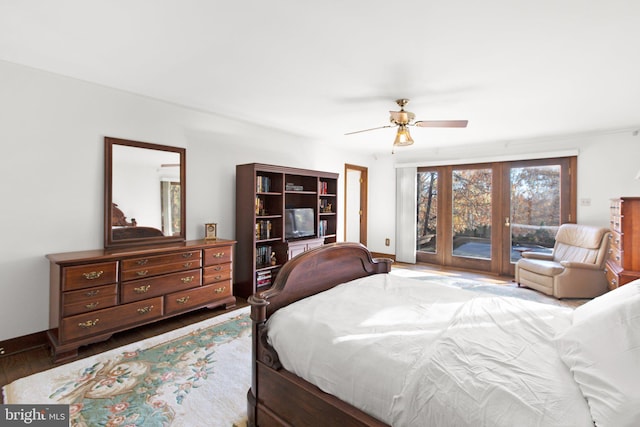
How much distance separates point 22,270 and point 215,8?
2758 millimetres

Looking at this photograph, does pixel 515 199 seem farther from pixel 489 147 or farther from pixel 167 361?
pixel 167 361

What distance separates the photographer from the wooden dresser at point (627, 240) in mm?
3574

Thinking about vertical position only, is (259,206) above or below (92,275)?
above

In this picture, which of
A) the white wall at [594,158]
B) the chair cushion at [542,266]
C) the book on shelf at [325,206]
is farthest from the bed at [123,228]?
the white wall at [594,158]

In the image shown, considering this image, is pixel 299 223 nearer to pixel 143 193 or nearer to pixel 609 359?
pixel 143 193

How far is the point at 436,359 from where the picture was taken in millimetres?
1235

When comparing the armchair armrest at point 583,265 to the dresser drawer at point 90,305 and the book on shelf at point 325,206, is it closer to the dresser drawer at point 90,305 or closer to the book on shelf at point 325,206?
the book on shelf at point 325,206

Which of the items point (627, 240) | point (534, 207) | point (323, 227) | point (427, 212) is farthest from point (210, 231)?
point (534, 207)

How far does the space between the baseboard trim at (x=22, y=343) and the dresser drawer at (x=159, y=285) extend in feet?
2.55

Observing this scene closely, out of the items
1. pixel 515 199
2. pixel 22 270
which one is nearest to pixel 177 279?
pixel 22 270

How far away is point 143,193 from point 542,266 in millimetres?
5242

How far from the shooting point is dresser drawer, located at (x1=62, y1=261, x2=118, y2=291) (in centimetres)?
247

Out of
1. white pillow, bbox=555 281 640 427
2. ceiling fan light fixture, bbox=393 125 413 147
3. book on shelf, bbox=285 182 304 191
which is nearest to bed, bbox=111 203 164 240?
book on shelf, bbox=285 182 304 191

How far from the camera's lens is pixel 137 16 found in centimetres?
190
